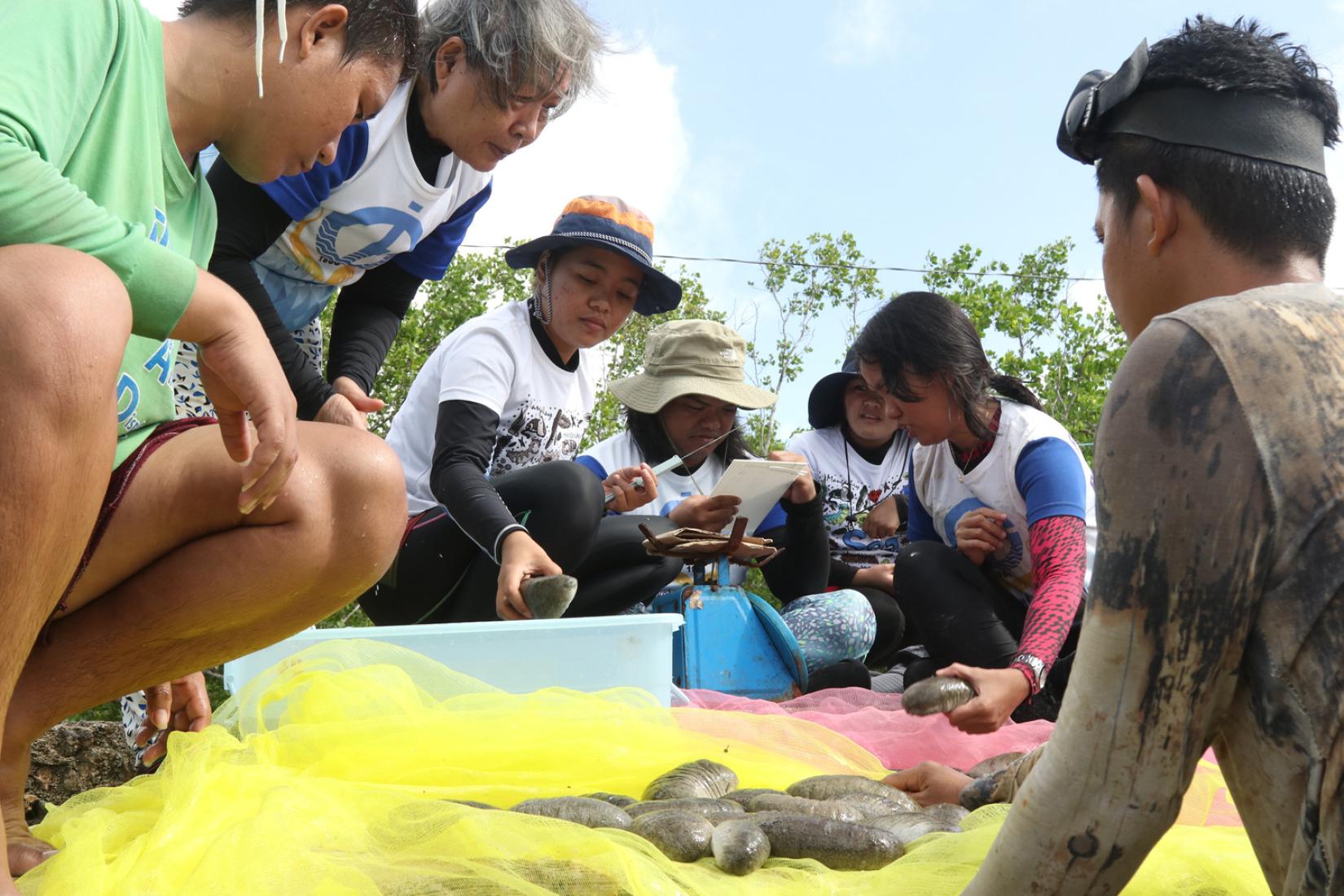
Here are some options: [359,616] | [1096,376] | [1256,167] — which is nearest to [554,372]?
[1256,167]

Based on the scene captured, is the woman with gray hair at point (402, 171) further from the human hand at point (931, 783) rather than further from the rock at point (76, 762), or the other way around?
the human hand at point (931, 783)

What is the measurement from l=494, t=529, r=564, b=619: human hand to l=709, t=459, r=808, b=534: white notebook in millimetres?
827

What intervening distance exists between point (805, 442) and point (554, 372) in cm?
134

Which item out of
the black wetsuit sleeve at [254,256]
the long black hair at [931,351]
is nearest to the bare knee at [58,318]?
the black wetsuit sleeve at [254,256]

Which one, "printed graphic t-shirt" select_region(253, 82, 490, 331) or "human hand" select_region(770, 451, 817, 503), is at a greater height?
"printed graphic t-shirt" select_region(253, 82, 490, 331)

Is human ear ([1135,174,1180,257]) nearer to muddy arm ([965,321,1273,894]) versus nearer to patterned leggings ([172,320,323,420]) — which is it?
muddy arm ([965,321,1273,894])

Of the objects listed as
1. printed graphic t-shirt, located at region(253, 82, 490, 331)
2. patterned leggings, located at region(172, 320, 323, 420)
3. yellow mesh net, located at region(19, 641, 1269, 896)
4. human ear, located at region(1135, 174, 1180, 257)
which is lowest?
yellow mesh net, located at region(19, 641, 1269, 896)

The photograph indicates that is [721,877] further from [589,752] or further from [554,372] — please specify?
[554,372]

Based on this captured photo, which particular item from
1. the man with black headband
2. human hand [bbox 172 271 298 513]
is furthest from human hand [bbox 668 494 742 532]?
the man with black headband

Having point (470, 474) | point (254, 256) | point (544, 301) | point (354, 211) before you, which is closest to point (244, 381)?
point (254, 256)

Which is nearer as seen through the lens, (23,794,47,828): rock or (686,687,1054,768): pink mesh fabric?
(23,794,47,828): rock

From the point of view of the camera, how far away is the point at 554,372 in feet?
12.8

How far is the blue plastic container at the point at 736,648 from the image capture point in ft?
12.0

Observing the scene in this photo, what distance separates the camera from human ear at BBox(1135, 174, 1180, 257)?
51.8 inches
